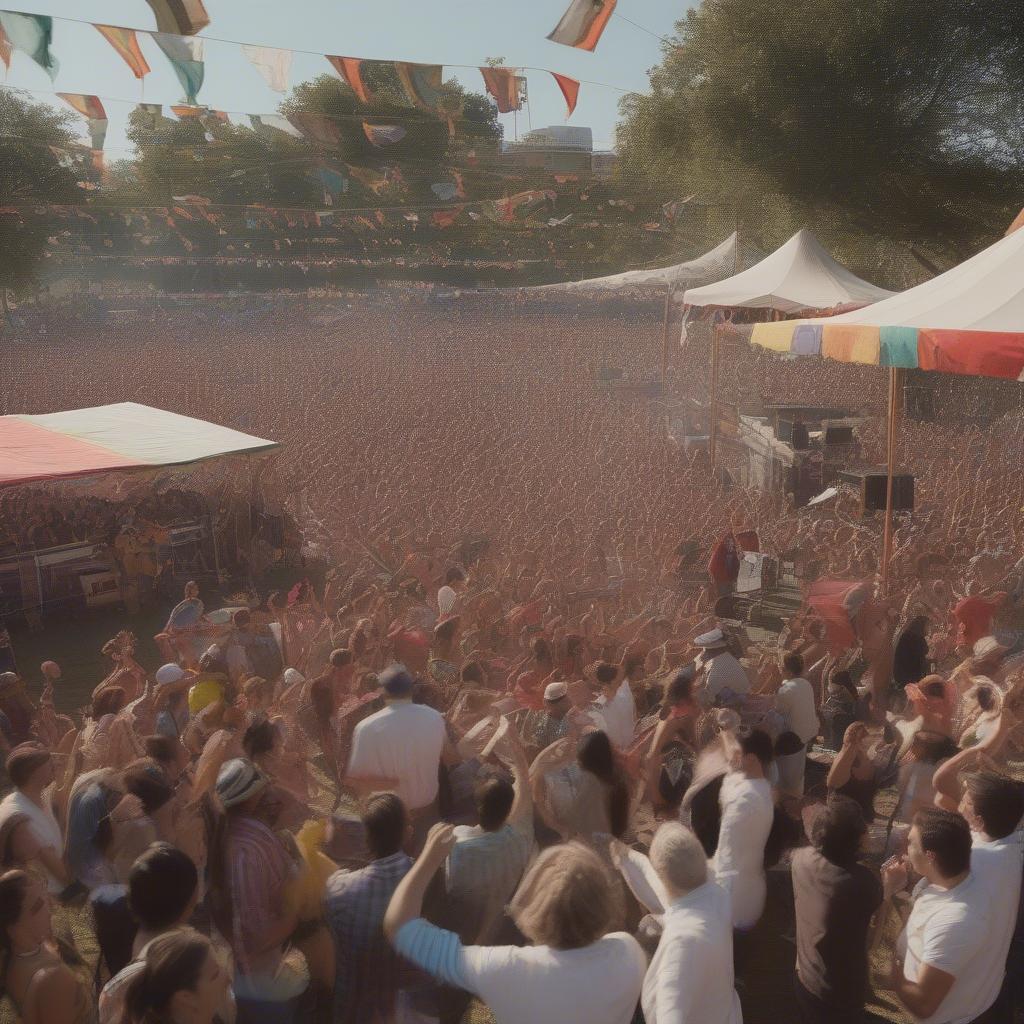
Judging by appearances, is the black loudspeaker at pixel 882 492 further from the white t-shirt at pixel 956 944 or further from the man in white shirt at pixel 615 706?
the white t-shirt at pixel 956 944

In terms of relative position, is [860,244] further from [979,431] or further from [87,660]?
[87,660]

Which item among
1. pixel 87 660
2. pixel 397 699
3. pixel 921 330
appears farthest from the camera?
pixel 87 660

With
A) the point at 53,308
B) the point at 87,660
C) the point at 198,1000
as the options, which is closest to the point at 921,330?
the point at 198,1000

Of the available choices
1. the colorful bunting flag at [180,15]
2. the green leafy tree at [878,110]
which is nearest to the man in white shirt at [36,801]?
the colorful bunting flag at [180,15]

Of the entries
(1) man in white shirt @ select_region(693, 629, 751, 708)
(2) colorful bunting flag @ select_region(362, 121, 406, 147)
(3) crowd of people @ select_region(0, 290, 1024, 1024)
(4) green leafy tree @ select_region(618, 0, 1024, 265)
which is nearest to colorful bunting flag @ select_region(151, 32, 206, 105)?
(2) colorful bunting flag @ select_region(362, 121, 406, 147)

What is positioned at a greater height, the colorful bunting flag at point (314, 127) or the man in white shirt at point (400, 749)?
the colorful bunting flag at point (314, 127)

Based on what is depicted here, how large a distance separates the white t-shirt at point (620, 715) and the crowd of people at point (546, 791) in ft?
0.05

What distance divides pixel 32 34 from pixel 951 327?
10439 millimetres

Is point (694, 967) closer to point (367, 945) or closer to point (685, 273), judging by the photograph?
point (367, 945)

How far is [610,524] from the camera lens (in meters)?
9.41

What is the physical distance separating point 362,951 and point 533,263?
42.6 m

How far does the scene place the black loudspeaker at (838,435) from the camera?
41.8 feet

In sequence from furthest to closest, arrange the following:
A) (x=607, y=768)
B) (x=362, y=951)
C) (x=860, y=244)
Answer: (x=860, y=244) < (x=607, y=768) < (x=362, y=951)

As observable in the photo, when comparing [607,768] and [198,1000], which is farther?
[607,768]
